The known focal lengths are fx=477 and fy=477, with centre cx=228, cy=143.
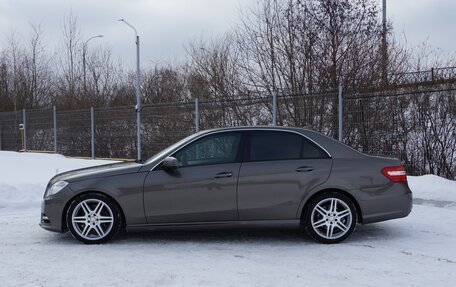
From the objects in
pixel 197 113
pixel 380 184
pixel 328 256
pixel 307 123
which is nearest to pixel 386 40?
pixel 307 123

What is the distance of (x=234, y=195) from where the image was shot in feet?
18.9

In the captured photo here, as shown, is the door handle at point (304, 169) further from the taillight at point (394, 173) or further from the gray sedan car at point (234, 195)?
the taillight at point (394, 173)

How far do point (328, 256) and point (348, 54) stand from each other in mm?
9110

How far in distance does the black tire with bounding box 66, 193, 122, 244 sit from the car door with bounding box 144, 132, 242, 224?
1.40 feet

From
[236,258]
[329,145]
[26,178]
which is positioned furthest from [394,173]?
[26,178]

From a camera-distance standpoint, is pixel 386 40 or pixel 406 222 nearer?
pixel 406 222

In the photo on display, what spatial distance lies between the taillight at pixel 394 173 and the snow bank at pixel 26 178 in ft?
19.8

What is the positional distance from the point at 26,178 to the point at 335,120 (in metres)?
7.52

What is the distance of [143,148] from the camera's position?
15539 millimetres

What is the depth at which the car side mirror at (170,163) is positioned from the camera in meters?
5.74

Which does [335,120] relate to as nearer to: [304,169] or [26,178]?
[304,169]

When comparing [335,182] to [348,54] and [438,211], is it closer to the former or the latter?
[438,211]

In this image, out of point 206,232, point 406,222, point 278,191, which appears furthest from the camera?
point 406,222

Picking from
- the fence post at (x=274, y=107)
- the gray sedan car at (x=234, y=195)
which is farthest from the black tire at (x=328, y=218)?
the fence post at (x=274, y=107)
